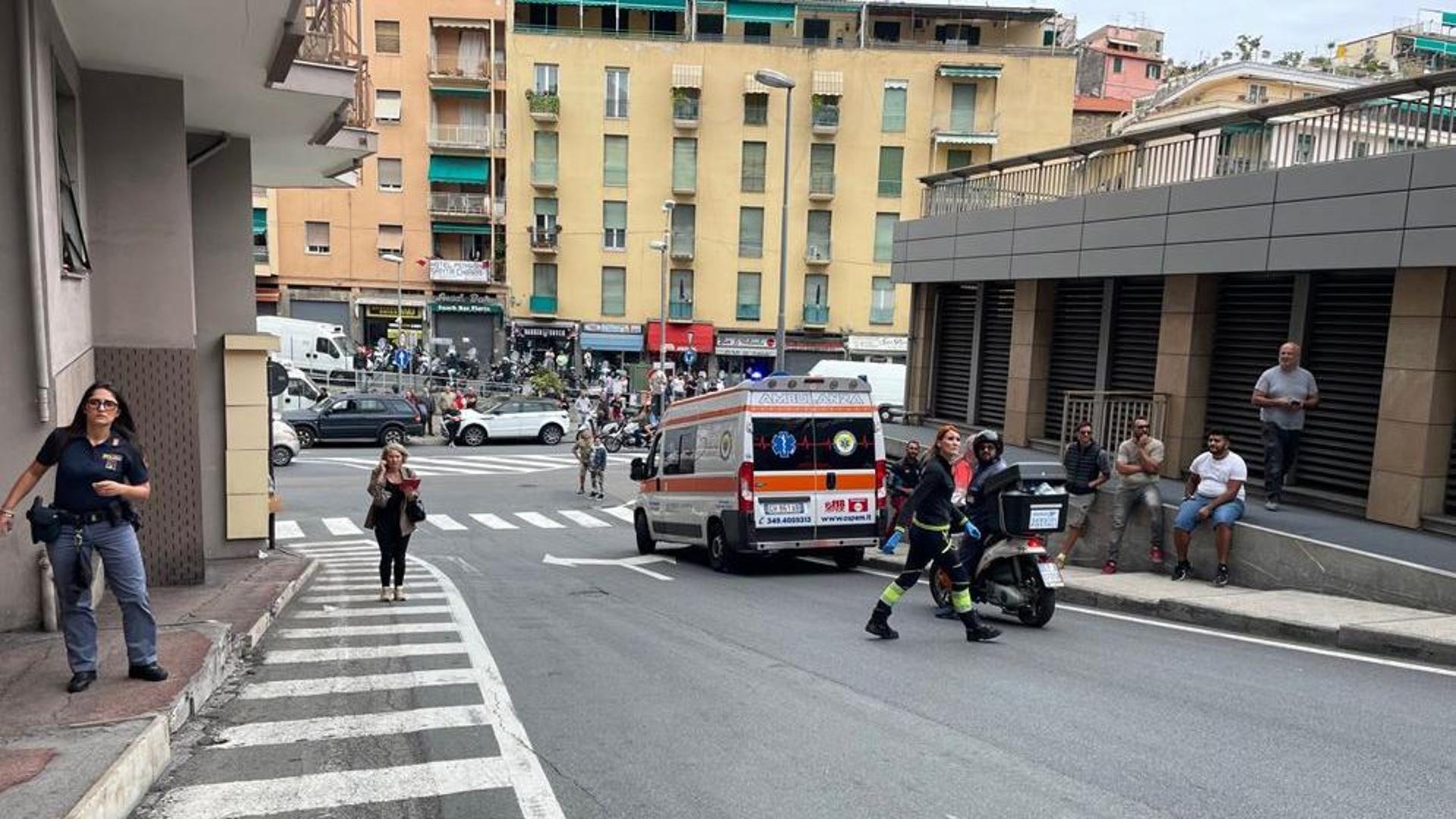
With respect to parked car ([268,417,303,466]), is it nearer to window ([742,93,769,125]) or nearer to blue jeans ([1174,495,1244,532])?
blue jeans ([1174,495,1244,532])

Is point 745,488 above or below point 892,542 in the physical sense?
above

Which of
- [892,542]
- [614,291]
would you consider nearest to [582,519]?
[892,542]

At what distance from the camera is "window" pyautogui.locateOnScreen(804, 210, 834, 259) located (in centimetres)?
5159

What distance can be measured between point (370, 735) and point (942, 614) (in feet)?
18.6

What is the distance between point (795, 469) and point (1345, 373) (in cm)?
661

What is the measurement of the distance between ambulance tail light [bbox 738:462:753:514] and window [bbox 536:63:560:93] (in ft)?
138

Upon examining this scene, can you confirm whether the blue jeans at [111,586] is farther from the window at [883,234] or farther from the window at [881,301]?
the window at [881,301]

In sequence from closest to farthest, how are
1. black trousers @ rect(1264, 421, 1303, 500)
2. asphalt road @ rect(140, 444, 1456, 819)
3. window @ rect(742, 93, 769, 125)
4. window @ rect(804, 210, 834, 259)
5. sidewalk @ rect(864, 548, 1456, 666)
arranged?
asphalt road @ rect(140, 444, 1456, 819), sidewalk @ rect(864, 548, 1456, 666), black trousers @ rect(1264, 421, 1303, 500), window @ rect(742, 93, 769, 125), window @ rect(804, 210, 834, 259)

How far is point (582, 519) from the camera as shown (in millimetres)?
21484

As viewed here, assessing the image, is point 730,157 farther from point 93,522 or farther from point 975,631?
point 93,522

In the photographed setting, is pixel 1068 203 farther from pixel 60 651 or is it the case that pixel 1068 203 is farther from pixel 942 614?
pixel 60 651

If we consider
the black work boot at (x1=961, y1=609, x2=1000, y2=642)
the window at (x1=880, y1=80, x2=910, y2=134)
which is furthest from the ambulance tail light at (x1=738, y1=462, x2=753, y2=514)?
the window at (x1=880, y1=80, x2=910, y2=134)

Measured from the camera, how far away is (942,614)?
928 centimetres

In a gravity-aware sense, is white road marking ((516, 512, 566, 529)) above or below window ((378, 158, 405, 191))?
below
